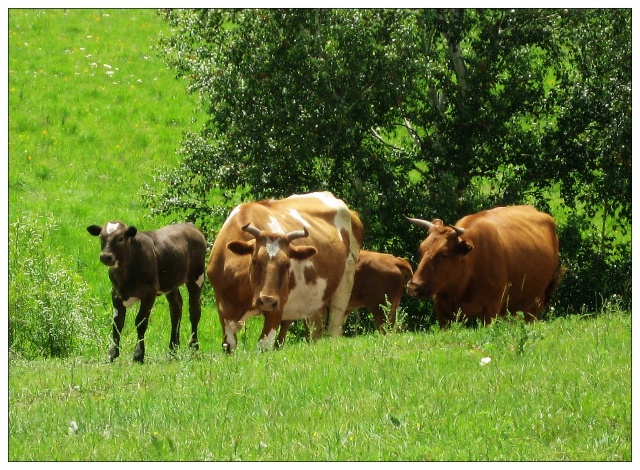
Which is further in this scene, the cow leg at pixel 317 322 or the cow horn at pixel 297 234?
the cow leg at pixel 317 322

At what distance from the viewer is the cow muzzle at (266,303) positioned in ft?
42.4

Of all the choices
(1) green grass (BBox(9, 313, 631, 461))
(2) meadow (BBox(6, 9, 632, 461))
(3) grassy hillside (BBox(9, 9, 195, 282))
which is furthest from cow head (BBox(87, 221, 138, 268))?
(3) grassy hillside (BBox(9, 9, 195, 282))

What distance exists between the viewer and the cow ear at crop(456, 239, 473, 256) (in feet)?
49.2

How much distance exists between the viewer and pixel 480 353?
10836 millimetres

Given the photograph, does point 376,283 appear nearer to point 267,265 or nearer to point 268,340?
point 268,340

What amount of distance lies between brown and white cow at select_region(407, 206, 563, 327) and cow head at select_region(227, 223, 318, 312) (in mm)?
2286

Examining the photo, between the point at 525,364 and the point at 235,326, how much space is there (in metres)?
4.53

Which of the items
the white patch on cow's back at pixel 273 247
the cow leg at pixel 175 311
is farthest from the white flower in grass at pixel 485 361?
the cow leg at pixel 175 311

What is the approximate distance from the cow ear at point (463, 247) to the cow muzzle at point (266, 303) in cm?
321

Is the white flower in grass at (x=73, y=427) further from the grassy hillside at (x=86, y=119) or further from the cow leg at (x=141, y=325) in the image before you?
the grassy hillside at (x=86, y=119)

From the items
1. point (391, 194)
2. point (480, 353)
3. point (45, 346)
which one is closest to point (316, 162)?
Result: point (391, 194)

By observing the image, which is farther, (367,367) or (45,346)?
(45,346)

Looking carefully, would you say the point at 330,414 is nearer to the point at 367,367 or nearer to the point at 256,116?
the point at 367,367

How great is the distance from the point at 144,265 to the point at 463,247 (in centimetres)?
428
